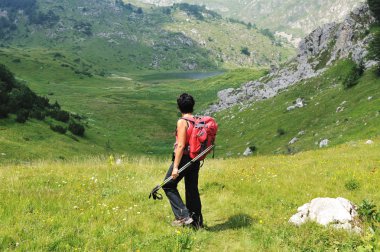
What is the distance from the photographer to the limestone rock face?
9656 mm

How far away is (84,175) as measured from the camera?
1670cm

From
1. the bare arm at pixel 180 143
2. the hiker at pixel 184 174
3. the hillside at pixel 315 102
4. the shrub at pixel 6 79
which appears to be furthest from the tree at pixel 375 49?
the shrub at pixel 6 79

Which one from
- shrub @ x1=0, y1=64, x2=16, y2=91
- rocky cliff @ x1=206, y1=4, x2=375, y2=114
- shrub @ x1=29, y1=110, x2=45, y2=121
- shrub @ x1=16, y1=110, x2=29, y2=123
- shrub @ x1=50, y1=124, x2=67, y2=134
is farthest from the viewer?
rocky cliff @ x1=206, y1=4, x2=375, y2=114

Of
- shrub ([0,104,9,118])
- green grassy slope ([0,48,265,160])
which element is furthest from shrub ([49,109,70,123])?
shrub ([0,104,9,118])

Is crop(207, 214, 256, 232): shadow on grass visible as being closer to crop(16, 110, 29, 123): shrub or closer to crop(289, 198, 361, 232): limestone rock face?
crop(289, 198, 361, 232): limestone rock face

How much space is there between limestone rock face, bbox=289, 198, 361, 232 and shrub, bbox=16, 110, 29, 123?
48567mm

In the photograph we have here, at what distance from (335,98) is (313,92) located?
14281 millimetres

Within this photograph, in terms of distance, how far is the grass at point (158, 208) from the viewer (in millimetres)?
8602

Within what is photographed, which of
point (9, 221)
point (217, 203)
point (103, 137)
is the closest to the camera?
point (9, 221)

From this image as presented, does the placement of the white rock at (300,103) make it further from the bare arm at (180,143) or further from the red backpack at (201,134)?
the bare arm at (180,143)

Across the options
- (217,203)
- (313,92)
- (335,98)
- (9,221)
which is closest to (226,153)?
(335,98)

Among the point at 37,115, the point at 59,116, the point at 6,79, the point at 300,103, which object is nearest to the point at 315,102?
the point at 300,103

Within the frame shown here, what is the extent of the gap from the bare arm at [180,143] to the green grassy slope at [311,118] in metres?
34.4

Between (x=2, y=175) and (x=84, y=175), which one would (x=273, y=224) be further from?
(x=2, y=175)
